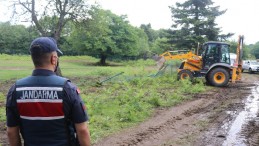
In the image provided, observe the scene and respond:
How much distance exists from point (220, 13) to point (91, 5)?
83.2 feet

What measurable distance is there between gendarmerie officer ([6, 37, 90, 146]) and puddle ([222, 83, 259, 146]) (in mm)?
5406

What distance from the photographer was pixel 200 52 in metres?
20.8

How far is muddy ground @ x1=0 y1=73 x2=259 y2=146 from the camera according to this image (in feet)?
24.7

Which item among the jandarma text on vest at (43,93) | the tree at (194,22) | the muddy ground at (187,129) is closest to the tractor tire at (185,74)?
Answer: the muddy ground at (187,129)

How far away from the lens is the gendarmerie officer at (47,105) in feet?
9.29

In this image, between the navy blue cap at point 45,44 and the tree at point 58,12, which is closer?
the navy blue cap at point 45,44

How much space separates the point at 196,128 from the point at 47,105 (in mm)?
6777

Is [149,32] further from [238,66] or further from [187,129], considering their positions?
[187,129]

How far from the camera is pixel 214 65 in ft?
64.5

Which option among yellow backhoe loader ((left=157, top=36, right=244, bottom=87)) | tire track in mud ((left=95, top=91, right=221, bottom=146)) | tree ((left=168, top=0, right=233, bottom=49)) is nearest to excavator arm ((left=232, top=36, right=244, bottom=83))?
yellow backhoe loader ((left=157, top=36, right=244, bottom=87))

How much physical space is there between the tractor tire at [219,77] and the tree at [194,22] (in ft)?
77.9

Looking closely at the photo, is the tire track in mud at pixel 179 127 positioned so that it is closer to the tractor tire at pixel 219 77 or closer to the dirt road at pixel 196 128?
the dirt road at pixel 196 128

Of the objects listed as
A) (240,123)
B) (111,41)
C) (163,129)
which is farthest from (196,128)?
(111,41)

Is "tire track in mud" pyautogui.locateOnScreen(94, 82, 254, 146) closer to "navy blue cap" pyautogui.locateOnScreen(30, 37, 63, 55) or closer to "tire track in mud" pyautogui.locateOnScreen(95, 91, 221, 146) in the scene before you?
"tire track in mud" pyautogui.locateOnScreen(95, 91, 221, 146)
